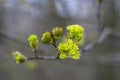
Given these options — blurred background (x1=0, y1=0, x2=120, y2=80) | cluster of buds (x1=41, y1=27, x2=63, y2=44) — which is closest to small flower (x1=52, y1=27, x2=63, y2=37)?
cluster of buds (x1=41, y1=27, x2=63, y2=44)

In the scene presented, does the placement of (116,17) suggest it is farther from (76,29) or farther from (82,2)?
(76,29)

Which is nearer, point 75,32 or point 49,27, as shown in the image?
point 75,32

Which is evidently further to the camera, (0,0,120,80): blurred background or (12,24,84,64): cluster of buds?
(0,0,120,80): blurred background

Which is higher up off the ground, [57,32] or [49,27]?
[49,27]

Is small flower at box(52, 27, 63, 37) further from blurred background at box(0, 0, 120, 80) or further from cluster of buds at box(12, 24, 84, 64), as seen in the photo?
blurred background at box(0, 0, 120, 80)

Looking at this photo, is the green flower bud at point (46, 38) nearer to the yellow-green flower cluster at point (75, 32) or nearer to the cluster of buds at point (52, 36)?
the cluster of buds at point (52, 36)

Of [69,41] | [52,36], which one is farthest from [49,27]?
[69,41]

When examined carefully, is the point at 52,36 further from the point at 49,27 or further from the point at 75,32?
the point at 49,27

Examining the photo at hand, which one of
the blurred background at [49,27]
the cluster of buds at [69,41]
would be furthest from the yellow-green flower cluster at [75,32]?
the blurred background at [49,27]
